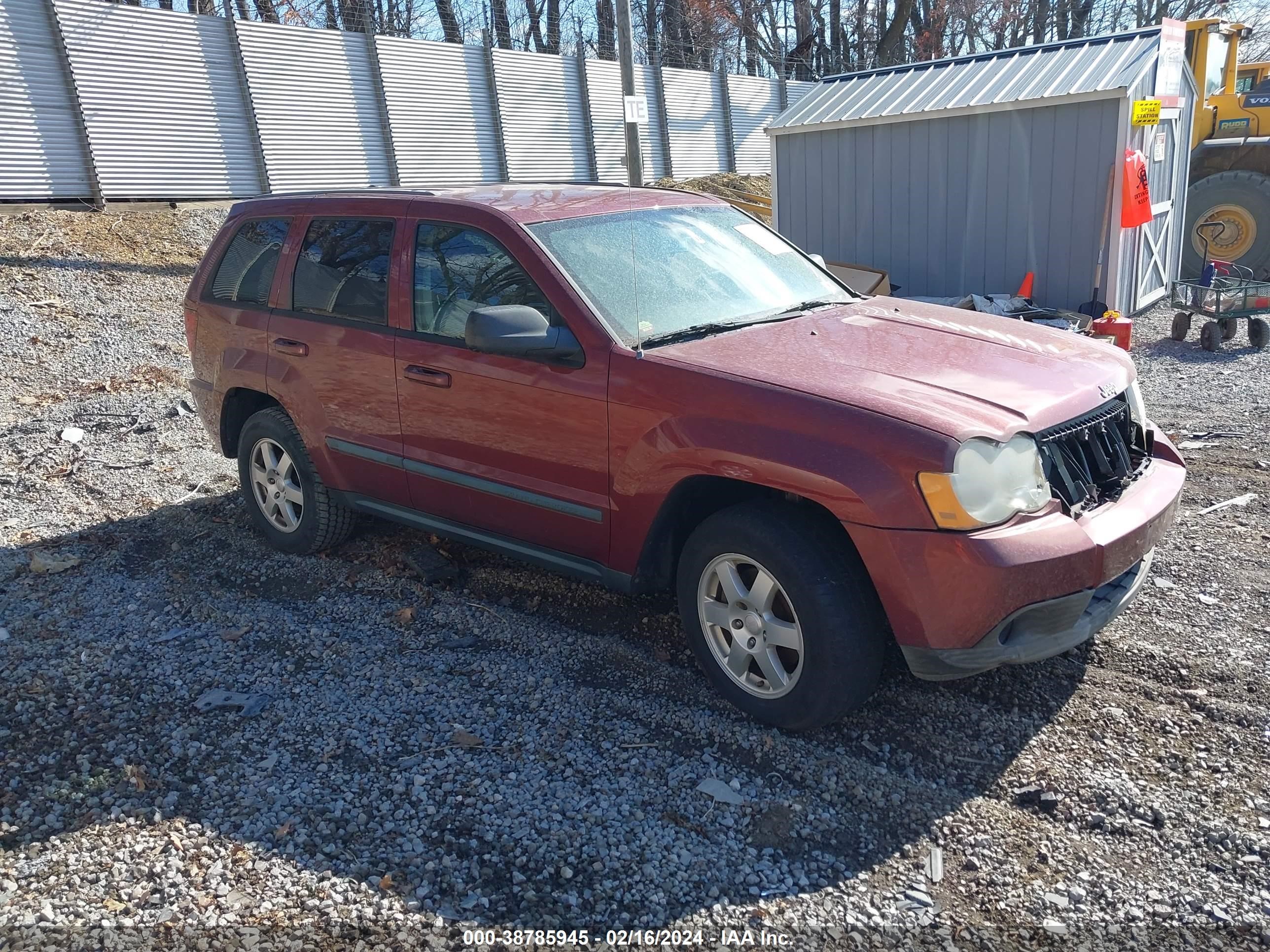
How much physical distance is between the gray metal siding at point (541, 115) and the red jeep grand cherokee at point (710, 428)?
1507cm

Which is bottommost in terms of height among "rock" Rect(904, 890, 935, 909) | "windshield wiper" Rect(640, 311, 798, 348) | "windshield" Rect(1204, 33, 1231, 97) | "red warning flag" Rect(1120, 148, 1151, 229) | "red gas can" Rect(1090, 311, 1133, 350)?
"red gas can" Rect(1090, 311, 1133, 350)

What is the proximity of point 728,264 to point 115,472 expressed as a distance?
4.79 meters

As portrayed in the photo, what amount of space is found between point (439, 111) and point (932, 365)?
16.4 m

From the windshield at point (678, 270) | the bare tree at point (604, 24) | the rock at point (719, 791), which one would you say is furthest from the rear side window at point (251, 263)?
the bare tree at point (604, 24)

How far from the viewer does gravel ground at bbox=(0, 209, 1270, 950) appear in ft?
8.98

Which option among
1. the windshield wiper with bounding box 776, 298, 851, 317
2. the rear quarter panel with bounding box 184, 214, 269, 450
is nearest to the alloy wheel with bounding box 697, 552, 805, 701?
the windshield wiper with bounding box 776, 298, 851, 317

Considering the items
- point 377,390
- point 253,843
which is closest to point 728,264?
point 377,390

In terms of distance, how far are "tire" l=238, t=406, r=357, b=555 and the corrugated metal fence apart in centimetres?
573

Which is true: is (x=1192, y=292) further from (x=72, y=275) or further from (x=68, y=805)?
(x=72, y=275)

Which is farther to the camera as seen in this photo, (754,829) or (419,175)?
(419,175)

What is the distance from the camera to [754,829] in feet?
10.0

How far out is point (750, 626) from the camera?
11.5 ft

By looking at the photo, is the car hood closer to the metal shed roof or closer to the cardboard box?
the cardboard box

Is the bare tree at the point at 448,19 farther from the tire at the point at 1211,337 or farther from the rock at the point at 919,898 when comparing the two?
the rock at the point at 919,898
